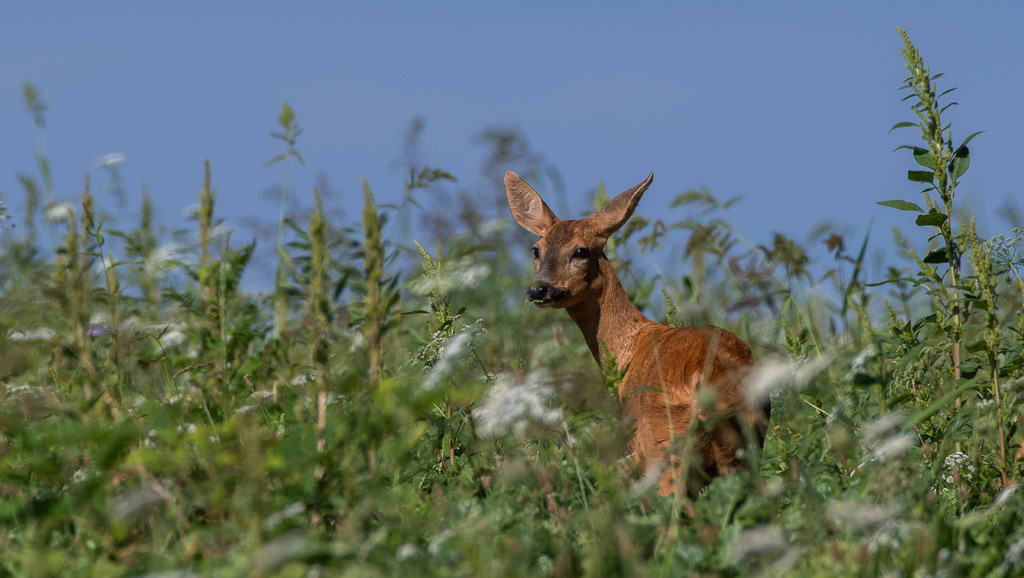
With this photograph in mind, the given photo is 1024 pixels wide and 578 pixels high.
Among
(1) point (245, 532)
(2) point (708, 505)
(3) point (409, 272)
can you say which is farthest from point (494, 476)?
(3) point (409, 272)

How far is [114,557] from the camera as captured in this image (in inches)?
103

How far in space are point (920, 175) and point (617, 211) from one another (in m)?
1.83

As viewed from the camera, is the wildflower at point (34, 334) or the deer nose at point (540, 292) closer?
the wildflower at point (34, 334)

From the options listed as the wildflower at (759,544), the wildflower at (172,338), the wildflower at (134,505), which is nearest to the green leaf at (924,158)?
the wildflower at (759,544)

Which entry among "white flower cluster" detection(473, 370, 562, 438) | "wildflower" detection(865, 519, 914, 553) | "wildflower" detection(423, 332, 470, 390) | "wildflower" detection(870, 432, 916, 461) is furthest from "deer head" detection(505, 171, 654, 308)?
"wildflower" detection(865, 519, 914, 553)

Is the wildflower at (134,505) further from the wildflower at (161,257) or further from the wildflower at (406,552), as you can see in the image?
the wildflower at (161,257)

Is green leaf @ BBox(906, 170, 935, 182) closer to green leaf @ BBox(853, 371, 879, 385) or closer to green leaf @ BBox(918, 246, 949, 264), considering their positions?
green leaf @ BBox(918, 246, 949, 264)

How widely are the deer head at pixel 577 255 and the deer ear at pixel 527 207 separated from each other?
0.19 meters

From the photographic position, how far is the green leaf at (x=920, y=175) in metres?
3.64

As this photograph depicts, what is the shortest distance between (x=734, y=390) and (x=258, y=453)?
2113 millimetres

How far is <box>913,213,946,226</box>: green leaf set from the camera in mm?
3555

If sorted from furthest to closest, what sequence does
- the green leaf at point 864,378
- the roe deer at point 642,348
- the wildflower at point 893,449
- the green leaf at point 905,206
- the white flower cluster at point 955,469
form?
the roe deer at point 642,348 < the green leaf at point 905,206 < the white flower cluster at point 955,469 < the green leaf at point 864,378 < the wildflower at point 893,449

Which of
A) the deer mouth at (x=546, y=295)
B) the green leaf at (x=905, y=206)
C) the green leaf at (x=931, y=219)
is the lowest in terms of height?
the green leaf at (x=931, y=219)

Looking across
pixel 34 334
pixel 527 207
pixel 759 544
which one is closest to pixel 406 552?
pixel 759 544
